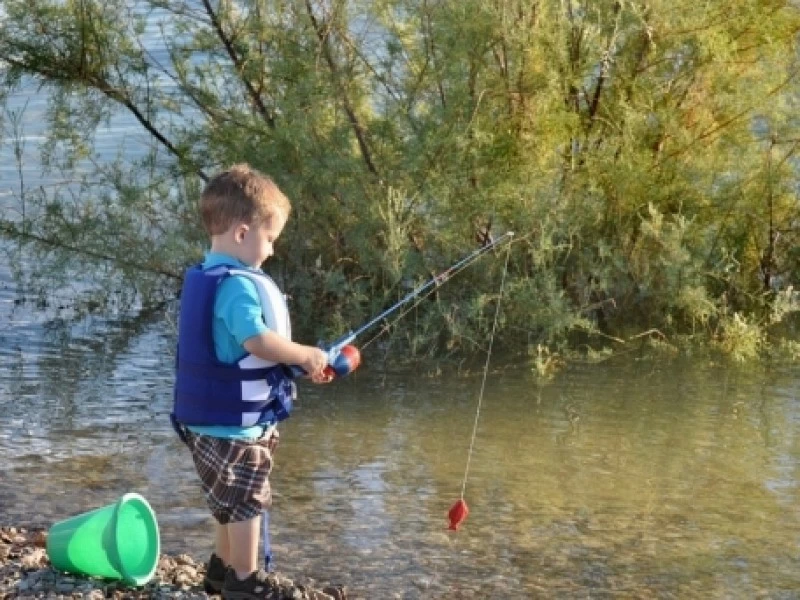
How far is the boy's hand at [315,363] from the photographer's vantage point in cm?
453

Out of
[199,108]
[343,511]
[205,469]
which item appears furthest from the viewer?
[199,108]

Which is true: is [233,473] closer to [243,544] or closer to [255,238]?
[243,544]

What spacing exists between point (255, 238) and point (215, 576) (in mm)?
1061

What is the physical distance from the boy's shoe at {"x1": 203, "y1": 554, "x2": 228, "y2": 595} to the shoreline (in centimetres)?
3

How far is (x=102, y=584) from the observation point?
479 centimetres

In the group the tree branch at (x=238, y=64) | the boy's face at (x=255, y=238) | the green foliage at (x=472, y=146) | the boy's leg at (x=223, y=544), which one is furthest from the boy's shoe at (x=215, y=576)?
the tree branch at (x=238, y=64)

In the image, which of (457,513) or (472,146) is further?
(472,146)

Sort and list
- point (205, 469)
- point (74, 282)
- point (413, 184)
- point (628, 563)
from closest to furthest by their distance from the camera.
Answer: point (205, 469), point (628, 563), point (413, 184), point (74, 282)

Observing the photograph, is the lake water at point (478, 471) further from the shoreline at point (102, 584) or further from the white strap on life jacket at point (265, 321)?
the white strap on life jacket at point (265, 321)

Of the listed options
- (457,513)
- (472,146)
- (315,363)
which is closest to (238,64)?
(472,146)

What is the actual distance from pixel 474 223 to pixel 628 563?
3.42 m

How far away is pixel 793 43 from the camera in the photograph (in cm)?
920

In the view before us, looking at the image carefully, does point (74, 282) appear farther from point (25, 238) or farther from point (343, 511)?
point (343, 511)

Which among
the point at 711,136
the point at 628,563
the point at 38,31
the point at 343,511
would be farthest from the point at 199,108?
the point at 628,563
